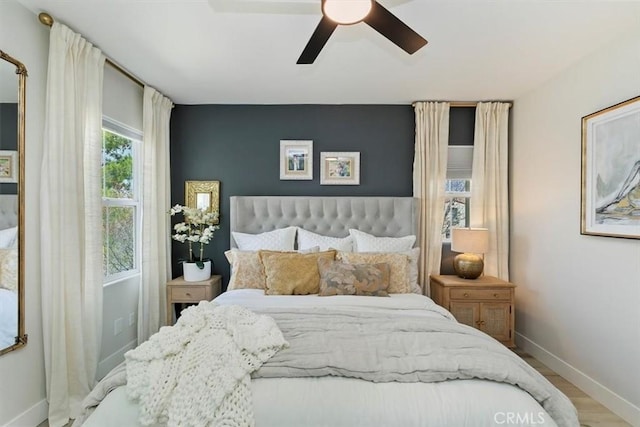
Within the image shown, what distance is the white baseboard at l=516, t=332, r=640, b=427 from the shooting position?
94.3 inches

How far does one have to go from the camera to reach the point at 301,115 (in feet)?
13.3

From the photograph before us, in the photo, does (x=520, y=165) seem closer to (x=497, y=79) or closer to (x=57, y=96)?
(x=497, y=79)

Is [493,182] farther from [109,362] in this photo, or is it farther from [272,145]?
[109,362]

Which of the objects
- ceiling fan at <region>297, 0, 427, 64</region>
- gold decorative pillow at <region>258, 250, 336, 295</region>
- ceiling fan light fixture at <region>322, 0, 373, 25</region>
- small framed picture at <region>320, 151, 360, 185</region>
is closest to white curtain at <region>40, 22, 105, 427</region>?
gold decorative pillow at <region>258, 250, 336, 295</region>

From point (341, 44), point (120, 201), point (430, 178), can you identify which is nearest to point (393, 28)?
point (341, 44)

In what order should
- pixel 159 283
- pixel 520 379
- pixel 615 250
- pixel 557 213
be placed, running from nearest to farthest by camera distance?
pixel 520 379 < pixel 615 250 < pixel 557 213 < pixel 159 283

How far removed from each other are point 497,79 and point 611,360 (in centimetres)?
243

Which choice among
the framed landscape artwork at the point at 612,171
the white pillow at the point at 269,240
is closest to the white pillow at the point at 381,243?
the white pillow at the point at 269,240

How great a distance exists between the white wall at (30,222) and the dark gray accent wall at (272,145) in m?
1.80

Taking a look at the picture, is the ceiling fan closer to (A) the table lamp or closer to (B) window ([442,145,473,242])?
(A) the table lamp

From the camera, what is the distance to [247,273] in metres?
3.17

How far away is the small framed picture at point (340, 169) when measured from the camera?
159 inches

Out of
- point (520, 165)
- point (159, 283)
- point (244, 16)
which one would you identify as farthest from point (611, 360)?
point (159, 283)

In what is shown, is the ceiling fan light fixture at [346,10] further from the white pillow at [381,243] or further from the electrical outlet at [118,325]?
the electrical outlet at [118,325]
